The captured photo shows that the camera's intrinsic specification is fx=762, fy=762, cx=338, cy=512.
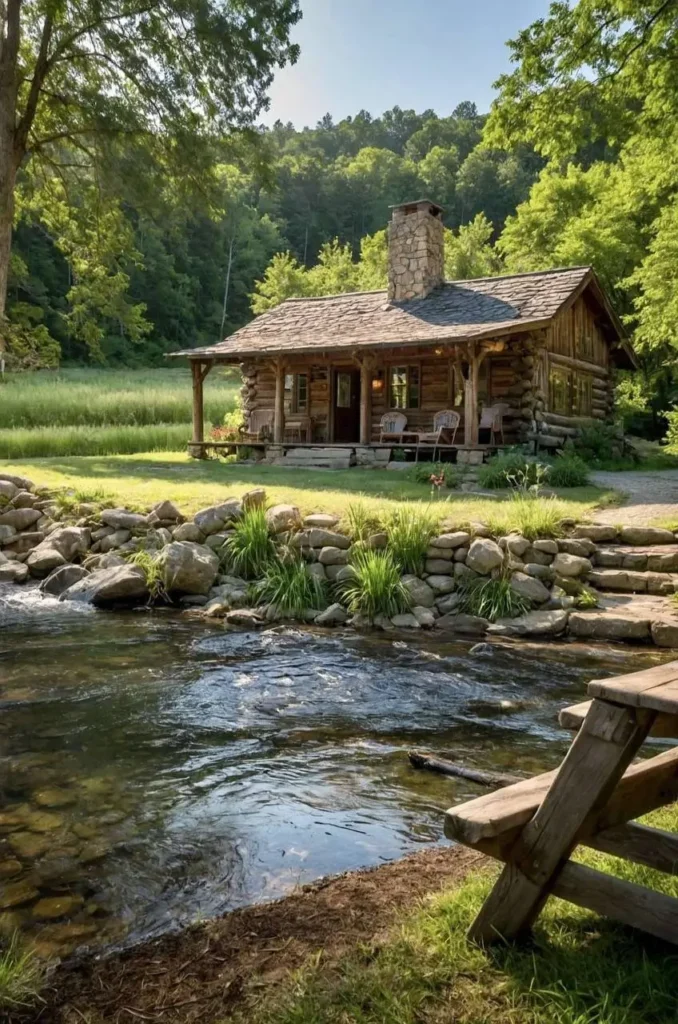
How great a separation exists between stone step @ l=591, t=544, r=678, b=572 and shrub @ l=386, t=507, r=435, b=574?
2155 mm

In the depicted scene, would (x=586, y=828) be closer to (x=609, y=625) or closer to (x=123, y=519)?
(x=609, y=625)

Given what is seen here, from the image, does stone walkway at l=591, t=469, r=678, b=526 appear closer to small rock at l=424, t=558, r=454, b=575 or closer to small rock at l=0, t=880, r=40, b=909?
small rock at l=424, t=558, r=454, b=575

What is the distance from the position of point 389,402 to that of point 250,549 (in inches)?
436

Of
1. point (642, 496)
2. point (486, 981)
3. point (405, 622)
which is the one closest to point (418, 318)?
point (642, 496)

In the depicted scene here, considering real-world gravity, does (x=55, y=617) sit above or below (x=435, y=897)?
below

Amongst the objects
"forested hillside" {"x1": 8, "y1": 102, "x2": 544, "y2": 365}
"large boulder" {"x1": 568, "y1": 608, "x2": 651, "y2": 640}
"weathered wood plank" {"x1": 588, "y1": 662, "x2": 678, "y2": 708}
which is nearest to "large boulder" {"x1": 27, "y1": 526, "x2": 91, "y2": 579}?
"large boulder" {"x1": 568, "y1": 608, "x2": 651, "y2": 640}

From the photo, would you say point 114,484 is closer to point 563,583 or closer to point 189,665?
point 189,665

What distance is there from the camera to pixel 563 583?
895cm

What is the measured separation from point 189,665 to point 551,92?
8.65 meters

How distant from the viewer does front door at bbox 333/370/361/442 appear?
2122 centimetres

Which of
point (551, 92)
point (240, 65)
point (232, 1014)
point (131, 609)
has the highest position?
point (240, 65)

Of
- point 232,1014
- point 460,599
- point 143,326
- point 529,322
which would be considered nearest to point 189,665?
point 460,599

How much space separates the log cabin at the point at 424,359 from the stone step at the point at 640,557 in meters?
6.93

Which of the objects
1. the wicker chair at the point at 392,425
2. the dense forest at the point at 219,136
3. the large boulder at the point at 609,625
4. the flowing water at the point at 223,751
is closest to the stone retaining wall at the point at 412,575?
the large boulder at the point at 609,625
